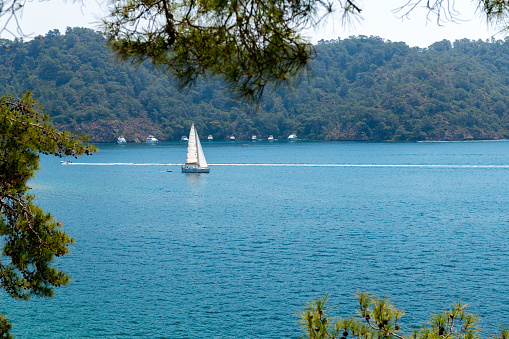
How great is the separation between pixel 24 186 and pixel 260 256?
22.0 m

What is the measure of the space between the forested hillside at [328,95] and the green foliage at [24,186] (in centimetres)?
14394

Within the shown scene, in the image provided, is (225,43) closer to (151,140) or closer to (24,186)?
(24,186)

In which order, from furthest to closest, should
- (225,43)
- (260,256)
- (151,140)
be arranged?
(151,140) < (260,256) < (225,43)

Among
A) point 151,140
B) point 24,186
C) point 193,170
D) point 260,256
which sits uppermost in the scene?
point 151,140

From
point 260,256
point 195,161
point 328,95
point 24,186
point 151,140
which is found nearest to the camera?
point 24,186

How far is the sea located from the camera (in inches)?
918

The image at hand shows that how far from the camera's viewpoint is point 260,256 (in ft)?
106

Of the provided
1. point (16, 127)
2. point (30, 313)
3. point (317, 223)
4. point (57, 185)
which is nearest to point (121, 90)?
point (57, 185)

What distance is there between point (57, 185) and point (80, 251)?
131 feet

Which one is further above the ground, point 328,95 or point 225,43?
point 328,95

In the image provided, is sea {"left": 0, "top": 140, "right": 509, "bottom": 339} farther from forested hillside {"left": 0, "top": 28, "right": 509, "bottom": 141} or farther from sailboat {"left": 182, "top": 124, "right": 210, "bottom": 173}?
forested hillside {"left": 0, "top": 28, "right": 509, "bottom": 141}

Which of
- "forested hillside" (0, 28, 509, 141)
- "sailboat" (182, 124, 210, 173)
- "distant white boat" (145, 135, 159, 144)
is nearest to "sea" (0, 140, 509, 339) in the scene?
"sailboat" (182, 124, 210, 173)

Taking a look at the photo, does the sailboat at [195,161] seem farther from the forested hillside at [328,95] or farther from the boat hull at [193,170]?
the forested hillside at [328,95]

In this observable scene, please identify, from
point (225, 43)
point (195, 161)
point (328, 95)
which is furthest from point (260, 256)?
point (328, 95)
